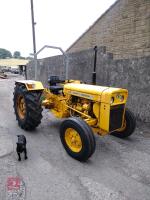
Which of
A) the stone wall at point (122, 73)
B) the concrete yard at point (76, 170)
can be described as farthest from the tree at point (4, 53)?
the concrete yard at point (76, 170)

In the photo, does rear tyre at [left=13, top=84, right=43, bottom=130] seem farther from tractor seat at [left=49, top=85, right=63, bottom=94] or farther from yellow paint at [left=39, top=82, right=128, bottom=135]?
yellow paint at [left=39, top=82, right=128, bottom=135]

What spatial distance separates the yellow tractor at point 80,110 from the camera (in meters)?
3.46

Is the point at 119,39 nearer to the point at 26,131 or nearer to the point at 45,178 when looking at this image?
the point at 26,131

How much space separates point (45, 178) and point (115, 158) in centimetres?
135

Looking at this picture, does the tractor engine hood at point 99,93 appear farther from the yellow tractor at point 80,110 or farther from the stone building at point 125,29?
the stone building at point 125,29

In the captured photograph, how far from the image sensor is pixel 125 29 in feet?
21.3

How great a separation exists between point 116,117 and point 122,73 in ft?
8.40

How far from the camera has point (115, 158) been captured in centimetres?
363

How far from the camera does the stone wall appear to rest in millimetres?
5418

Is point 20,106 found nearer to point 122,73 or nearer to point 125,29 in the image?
point 122,73

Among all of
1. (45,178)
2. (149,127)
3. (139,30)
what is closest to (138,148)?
(149,127)

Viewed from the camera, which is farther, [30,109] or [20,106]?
[20,106]

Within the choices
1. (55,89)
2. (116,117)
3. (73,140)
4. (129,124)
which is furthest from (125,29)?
(73,140)

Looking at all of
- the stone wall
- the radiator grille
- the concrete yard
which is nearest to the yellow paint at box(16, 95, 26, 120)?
the concrete yard
